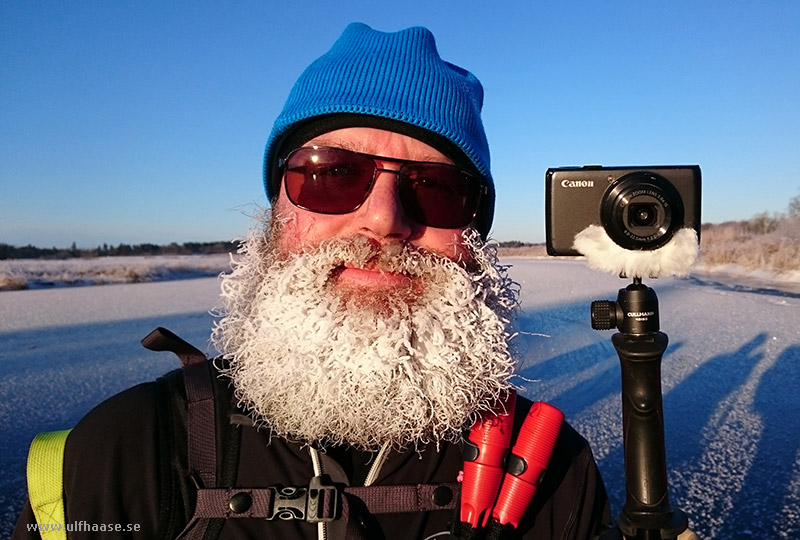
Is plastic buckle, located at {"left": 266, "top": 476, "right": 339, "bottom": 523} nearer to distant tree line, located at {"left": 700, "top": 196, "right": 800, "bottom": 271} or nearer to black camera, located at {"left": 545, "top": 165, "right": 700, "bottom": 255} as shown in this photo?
black camera, located at {"left": 545, "top": 165, "right": 700, "bottom": 255}

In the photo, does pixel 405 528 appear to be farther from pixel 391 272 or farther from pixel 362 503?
pixel 391 272

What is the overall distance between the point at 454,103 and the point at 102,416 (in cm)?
121

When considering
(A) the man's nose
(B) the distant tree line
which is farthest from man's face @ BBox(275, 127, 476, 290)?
(B) the distant tree line

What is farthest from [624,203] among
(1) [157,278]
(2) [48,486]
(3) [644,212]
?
(1) [157,278]

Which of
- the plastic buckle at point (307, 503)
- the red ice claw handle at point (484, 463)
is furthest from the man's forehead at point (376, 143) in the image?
the plastic buckle at point (307, 503)

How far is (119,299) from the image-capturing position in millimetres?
9461

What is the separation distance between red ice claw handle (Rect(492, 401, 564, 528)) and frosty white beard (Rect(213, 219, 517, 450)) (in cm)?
11

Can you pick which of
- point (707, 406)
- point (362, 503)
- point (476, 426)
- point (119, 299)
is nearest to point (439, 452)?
point (476, 426)

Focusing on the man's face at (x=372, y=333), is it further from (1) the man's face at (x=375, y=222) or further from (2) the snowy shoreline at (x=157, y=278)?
(2) the snowy shoreline at (x=157, y=278)

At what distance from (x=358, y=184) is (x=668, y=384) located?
3.74 meters

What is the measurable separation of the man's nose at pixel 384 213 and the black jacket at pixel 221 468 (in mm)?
528

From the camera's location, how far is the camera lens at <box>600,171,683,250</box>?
93cm

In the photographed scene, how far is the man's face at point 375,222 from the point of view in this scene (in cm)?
112

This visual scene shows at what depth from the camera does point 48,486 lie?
39.0 inches
